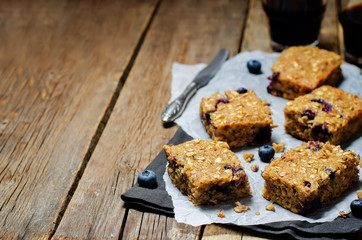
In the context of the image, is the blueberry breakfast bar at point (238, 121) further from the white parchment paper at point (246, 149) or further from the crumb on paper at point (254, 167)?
the crumb on paper at point (254, 167)

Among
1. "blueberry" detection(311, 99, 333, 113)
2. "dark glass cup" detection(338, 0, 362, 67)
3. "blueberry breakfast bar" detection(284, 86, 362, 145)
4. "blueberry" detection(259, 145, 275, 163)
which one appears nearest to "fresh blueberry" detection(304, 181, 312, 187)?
"blueberry" detection(259, 145, 275, 163)

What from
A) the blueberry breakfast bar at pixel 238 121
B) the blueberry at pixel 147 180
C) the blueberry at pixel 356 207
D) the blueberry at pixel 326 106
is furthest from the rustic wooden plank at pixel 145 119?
the blueberry at pixel 326 106

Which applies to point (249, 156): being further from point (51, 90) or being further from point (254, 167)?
point (51, 90)

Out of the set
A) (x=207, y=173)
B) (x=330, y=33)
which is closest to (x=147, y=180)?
(x=207, y=173)

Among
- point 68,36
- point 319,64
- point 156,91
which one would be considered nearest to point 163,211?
point 156,91

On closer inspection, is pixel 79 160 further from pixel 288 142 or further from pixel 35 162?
pixel 288 142
